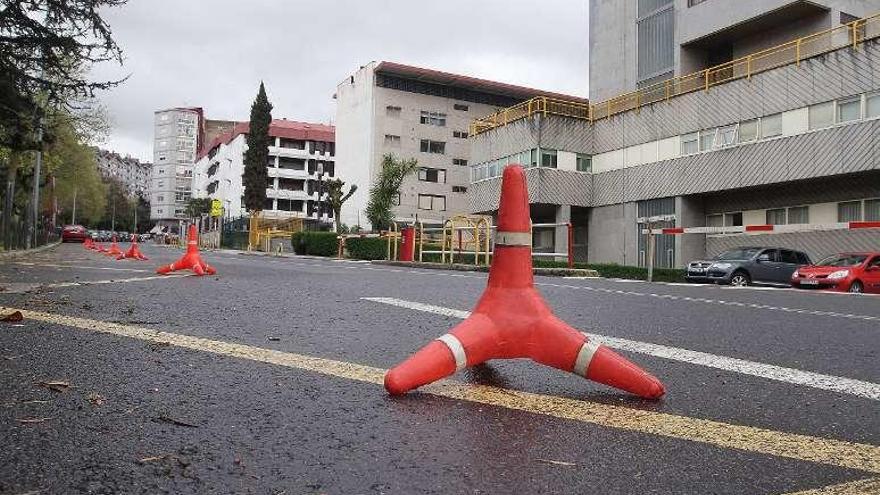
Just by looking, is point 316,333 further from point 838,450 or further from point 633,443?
point 838,450

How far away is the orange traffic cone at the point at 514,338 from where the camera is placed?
2.84m

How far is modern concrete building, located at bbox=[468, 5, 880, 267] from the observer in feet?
80.5

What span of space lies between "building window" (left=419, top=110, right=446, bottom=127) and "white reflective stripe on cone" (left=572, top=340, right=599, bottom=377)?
62.7 m

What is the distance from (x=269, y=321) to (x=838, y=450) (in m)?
3.86

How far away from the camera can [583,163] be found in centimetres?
3691

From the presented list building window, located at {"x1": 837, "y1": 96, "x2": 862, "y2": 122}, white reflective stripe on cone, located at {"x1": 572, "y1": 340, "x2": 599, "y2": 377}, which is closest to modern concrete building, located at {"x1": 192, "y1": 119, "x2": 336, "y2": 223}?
building window, located at {"x1": 837, "y1": 96, "x2": 862, "y2": 122}

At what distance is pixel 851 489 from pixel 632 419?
Result: 2.67ft

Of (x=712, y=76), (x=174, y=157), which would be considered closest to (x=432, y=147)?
(x=712, y=76)

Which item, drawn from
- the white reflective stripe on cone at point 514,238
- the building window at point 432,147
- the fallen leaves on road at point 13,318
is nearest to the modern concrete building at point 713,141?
the white reflective stripe on cone at point 514,238

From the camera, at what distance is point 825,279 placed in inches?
692

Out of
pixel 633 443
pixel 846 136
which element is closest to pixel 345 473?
pixel 633 443

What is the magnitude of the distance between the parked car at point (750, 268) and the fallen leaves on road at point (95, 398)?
20.0 meters

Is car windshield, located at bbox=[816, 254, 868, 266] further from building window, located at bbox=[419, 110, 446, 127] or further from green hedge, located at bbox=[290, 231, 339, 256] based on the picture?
building window, located at bbox=[419, 110, 446, 127]

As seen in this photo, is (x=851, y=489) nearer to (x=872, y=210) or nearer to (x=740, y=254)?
(x=740, y=254)
